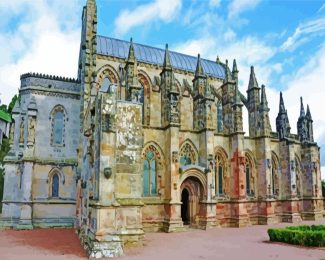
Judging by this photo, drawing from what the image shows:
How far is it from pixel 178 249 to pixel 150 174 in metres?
8.85

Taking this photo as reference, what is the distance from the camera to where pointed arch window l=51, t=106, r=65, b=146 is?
25422 millimetres

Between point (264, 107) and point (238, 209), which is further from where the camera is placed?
point (264, 107)

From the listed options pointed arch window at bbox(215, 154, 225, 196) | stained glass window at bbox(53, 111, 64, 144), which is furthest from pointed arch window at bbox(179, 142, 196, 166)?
stained glass window at bbox(53, 111, 64, 144)

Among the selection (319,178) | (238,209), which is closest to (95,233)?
(238,209)

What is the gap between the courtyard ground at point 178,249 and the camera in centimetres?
1266

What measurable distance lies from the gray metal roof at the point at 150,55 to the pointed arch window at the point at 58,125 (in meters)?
7.39

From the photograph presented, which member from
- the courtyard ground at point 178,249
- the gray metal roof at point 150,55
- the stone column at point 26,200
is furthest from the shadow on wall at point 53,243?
the gray metal roof at point 150,55

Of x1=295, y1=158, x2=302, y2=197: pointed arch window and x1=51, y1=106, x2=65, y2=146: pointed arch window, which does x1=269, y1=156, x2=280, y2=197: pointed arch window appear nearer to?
x1=295, y1=158, x2=302, y2=197: pointed arch window

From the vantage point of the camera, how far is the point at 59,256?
1265 centimetres

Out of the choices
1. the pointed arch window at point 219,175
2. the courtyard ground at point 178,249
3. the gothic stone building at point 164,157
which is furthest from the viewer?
the pointed arch window at point 219,175

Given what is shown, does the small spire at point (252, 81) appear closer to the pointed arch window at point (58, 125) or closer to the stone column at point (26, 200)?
the pointed arch window at point (58, 125)

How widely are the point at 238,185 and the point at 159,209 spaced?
6.97 meters

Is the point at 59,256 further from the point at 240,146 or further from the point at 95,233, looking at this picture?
the point at 240,146

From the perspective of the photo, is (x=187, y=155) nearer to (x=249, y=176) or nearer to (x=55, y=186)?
(x=249, y=176)
